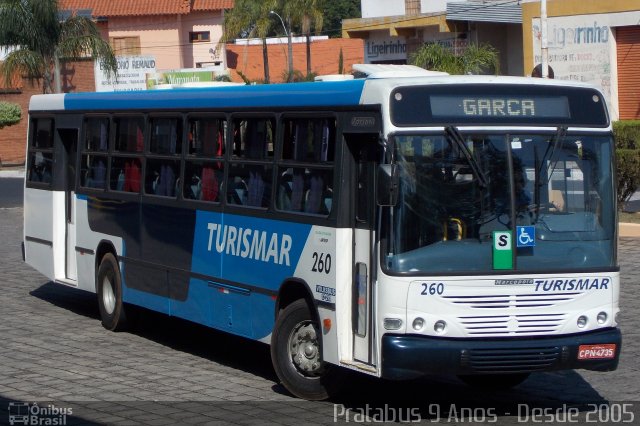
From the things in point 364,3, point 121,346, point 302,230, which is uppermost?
point 364,3

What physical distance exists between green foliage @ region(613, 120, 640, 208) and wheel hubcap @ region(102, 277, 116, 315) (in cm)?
969

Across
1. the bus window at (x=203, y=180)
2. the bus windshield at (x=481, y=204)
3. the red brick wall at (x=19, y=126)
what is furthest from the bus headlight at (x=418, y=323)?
the red brick wall at (x=19, y=126)

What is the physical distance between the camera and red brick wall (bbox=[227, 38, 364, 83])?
194ft

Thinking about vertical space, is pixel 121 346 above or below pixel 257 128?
below

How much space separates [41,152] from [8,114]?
1326 inches

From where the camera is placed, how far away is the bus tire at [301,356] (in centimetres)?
889

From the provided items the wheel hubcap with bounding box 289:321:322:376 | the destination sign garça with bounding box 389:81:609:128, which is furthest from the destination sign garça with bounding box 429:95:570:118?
the wheel hubcap with bounding box 289:321:322:376

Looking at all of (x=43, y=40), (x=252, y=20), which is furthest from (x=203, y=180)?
(x=252, y=20)

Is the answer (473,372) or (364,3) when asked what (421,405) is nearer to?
(473,372)

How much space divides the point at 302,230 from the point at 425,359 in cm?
173

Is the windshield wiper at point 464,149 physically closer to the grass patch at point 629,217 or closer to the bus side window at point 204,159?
the bus side window at point 204,159

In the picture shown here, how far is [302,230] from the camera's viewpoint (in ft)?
29.8

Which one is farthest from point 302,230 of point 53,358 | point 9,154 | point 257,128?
point 9,154

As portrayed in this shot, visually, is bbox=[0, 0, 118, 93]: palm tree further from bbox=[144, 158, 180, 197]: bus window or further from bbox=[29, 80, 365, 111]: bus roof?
bbox=[144, 158, 180, 197]: bus window
